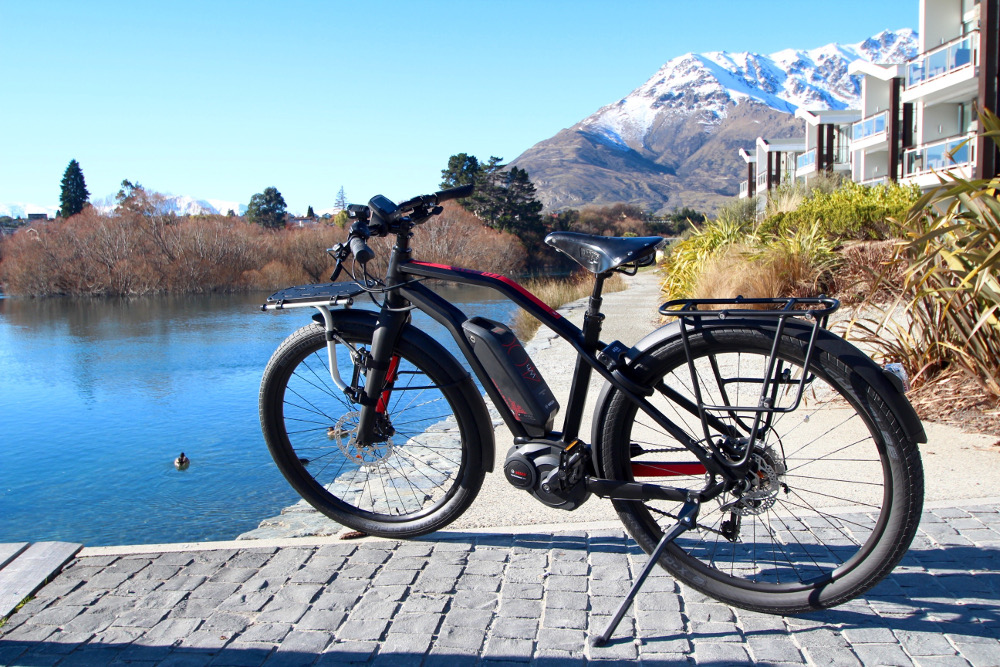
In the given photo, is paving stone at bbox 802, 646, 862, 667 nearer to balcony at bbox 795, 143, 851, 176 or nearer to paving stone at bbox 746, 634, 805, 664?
paving stone at bbox 746, 634, 805, 664

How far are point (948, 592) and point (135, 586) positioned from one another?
9.15ft

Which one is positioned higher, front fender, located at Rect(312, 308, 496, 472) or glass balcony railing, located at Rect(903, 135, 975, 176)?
glass balcony railing, located at Rect(903, 135, 975, 176)

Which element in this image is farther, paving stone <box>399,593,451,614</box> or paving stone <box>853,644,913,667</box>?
paving stone <box>399,593,451,614</box>

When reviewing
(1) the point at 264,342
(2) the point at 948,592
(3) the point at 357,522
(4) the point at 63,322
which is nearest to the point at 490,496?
(3) the point at 357,522

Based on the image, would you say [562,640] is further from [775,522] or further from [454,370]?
[775,522]

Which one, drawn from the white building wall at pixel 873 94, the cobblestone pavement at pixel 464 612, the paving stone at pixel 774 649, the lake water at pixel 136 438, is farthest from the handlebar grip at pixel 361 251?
the white building wall at pixel 873 94

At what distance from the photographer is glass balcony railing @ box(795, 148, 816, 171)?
4745cm

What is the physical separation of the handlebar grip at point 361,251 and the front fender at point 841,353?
3.31 feet

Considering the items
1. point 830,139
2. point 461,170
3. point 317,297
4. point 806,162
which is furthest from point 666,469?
point 461,170

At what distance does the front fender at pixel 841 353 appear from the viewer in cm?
233

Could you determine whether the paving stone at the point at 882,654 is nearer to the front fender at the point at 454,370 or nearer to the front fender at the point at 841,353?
the front fender at the point at 841,353

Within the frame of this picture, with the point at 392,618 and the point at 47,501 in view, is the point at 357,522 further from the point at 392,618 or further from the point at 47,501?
the point at 47,501

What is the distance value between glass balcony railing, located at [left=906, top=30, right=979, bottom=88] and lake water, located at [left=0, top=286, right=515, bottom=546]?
18.3 meters

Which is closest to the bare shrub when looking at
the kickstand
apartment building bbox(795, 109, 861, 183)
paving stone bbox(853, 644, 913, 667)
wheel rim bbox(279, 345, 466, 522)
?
apartment building bbox(795, 109, 861, 183)
